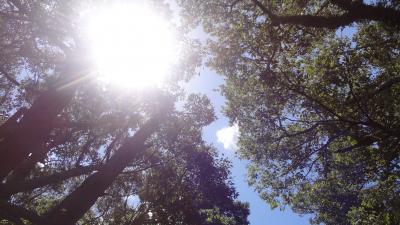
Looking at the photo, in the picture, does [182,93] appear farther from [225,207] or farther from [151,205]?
[225,207]

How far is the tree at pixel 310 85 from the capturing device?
1436 cm

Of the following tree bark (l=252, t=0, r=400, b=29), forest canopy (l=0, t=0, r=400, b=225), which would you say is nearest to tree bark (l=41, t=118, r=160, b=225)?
forest canopy (l=0, t=0, r=400, b=225)

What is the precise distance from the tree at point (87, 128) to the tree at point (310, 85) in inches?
143

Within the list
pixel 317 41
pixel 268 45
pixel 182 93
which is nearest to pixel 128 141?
pixel 182 93

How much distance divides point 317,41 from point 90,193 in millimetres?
10912

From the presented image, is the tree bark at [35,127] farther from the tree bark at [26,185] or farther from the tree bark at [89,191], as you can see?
the tree bark at [89,191]

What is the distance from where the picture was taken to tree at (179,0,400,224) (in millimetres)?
14359

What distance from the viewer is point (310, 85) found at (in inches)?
646

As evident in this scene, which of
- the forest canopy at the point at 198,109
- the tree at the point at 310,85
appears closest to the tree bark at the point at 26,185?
the forest canopy at the point at 198,109

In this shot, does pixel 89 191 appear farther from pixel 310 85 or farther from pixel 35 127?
pixel 310 85

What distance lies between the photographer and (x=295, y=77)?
53.5 ft

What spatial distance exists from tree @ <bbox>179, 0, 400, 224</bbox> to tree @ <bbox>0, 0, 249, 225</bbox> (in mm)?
3634

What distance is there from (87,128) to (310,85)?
12.1 metres

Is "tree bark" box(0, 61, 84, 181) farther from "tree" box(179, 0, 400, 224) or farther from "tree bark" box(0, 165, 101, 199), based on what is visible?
"tree" box(179, 0, 400, 224)
